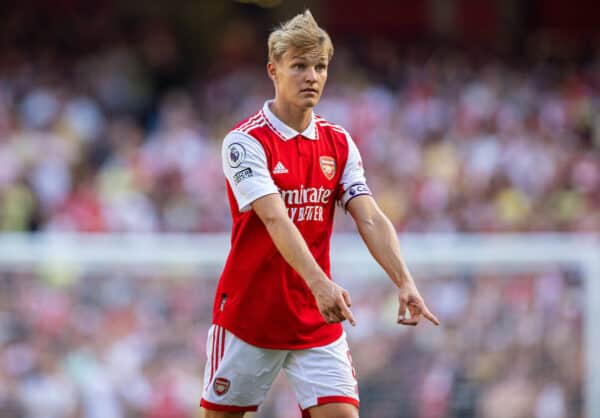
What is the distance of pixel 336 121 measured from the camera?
12.8 m

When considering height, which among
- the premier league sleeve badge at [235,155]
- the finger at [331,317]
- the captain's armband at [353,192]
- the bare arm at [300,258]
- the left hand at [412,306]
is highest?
the premier league sleeve badge at [235,155]

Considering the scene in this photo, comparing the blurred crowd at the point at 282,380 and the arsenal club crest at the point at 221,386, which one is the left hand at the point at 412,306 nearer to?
the arsenal club crest at the point at 221,386

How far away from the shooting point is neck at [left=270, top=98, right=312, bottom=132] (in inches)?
186

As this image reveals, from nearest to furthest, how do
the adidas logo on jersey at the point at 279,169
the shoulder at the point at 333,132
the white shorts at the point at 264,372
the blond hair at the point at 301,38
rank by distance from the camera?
the blond hair at the point at 301,38 < the adidas logo on jersey at the point at 279,169 < the white shorts at the point at 264,372 < the shoulder at the point at 333,132

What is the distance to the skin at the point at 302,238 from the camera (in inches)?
168

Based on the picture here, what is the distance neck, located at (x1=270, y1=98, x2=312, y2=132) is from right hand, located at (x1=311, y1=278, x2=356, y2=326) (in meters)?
0.82

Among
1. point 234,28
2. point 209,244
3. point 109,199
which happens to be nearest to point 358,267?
point 209,244

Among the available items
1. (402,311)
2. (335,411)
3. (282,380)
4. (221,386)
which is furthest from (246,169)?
(282,380)

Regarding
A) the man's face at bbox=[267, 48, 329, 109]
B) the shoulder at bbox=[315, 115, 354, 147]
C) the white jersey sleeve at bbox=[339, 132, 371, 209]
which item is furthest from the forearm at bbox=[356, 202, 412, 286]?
the man's face at bbox=[267, 48, 329, 109]

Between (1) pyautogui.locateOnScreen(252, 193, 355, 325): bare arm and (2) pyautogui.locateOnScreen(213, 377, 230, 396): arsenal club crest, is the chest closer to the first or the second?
(1) pyautogui.locateOnScreen(252, 193, 355, 325): bare arm

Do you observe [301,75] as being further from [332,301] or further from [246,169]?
[332,301]

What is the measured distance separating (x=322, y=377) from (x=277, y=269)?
1.63 ft

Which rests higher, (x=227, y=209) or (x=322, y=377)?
(x=227, y=209)

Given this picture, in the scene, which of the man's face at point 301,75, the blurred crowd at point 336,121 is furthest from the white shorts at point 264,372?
the blurred crowd at point 336,121
